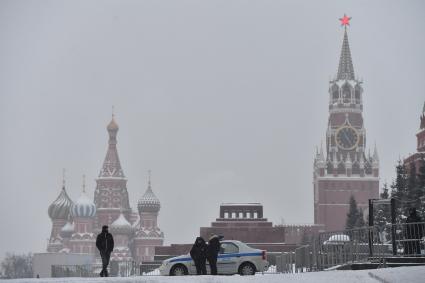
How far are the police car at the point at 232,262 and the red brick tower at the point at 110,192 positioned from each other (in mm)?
144865

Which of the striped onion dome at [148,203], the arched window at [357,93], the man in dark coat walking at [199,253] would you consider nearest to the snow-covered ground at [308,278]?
the man in dark coat walking at [199,253]

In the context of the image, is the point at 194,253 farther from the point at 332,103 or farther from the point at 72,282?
the point at 332,103

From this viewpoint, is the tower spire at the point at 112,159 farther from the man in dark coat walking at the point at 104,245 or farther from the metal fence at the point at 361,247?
the man in dark coat walking at the point at 104,245

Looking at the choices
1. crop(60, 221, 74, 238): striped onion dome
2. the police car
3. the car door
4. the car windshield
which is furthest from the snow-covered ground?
crop(60, 221, 74, 238): striped onion dome

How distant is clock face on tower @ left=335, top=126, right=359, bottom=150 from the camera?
516ft

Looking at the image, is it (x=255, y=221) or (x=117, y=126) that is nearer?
(x=255, y=221)

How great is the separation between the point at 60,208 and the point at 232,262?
14455cm

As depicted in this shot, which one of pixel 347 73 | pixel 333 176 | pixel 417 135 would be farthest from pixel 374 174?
pixel 417 135

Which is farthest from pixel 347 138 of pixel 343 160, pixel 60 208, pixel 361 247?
pixel 361 247

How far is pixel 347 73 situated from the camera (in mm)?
162375

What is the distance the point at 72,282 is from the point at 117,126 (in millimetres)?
163172

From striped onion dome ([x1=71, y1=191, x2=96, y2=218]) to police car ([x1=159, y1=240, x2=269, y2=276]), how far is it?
13843cm

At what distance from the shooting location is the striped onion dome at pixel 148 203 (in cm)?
17138

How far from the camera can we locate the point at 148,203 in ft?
564
